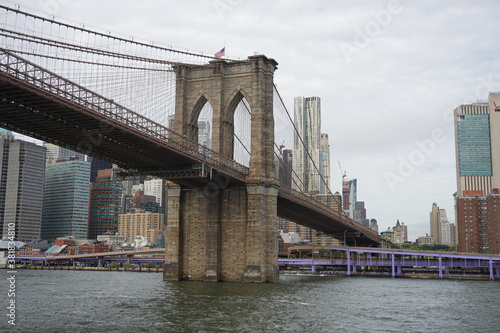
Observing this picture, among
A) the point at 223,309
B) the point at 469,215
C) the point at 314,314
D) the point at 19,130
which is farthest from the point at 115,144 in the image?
the point at 469,215

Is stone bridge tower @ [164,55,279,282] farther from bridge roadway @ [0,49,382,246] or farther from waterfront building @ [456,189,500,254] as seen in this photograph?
waterfront building @ [456,189,500,254]

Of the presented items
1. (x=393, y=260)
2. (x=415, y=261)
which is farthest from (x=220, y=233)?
(x=415, y=261)

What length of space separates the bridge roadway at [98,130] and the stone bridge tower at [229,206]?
2.70 m

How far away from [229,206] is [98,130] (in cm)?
2466

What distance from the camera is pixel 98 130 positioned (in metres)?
44.5

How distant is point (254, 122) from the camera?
215 feet

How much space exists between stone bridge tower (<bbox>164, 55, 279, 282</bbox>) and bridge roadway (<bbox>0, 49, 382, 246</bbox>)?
270cm

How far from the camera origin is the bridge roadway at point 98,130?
117 ft

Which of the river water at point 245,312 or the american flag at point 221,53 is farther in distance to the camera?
the american flag at point 221,53

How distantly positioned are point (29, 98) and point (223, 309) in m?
19.7

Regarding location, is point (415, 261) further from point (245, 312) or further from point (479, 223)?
point (245, 312)

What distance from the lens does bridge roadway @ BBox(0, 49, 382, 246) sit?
35656 mm

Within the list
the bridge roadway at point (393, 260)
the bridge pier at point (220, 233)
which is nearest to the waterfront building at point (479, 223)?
the bridge roadway at point (393, 260)

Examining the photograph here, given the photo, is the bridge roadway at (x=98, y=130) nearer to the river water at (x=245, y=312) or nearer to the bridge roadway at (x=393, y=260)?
the river water at (x=245, y=312)
